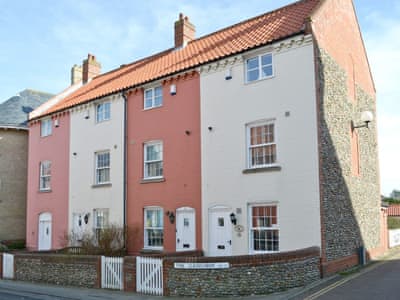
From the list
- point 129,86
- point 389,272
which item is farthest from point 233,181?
point 129,86

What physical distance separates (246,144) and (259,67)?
305 cm

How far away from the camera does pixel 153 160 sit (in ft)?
66.5

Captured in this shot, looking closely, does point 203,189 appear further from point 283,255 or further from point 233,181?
point 283,255

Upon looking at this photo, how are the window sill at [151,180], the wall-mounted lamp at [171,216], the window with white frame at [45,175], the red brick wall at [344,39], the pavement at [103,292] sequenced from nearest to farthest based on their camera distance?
the pavement at [103,292] → the red brick wall at [344,39] → the wall-mounted lamp at [171,216] → the window sill at [151,180] → the window with white frame at [45,175]

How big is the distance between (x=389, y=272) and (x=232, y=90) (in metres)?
9.01

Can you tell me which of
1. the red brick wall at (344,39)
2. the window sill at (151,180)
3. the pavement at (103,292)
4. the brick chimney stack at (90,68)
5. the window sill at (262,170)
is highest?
the brick chimney stack at (90,68)

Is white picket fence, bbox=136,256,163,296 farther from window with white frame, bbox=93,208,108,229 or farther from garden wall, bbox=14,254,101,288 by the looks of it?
window with white frame, bbox=93,208,108,229

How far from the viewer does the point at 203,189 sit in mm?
17797

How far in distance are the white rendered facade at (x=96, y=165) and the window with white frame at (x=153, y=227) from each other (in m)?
1.66

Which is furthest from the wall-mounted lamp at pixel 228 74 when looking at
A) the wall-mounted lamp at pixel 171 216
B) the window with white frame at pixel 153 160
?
the wall-mounted lamp at pixel 171 216

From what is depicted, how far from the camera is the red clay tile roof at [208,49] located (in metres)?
17.1

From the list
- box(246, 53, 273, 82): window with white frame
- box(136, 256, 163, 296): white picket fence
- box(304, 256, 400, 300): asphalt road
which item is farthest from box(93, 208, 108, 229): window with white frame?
box(304, 256, 400, 300): asphalt road

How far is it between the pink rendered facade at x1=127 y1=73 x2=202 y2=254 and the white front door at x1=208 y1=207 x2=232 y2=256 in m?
0.62

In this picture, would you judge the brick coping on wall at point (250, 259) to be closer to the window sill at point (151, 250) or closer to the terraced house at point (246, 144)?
the terraced house at point (246, 144)
